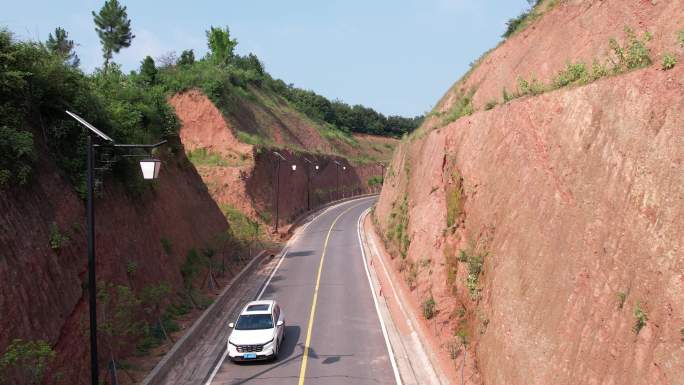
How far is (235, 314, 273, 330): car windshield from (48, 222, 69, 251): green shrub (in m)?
6.16

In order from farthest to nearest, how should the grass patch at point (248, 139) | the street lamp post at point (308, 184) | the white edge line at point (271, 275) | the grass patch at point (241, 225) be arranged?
the street lamp post at point (308, 184)
the grass patch at point (248, 139)
the grass patch at point (241, 225)
the white edge line at point (271, 275)

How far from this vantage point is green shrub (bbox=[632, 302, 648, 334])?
9.05 metres

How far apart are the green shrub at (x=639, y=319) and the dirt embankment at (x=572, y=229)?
0.10ft

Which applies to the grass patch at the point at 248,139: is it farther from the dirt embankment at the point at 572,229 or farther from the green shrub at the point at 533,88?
the green shrub at the point at 533,88

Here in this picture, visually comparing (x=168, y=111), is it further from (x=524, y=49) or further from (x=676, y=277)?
(x=676, y=277)

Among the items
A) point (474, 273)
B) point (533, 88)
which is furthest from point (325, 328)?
point (533, 88)

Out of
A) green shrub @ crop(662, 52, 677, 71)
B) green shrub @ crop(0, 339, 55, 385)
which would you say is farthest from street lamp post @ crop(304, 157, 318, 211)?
green shrub @ crop(662, 52, 677, 71)

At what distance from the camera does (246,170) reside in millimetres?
49969

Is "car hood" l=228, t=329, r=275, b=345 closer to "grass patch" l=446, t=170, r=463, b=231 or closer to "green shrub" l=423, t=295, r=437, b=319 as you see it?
"green shrub" l=423, t=295, r=437, b=319

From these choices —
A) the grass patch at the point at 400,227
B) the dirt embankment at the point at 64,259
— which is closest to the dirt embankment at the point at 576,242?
the grass patch at the point at 400,227

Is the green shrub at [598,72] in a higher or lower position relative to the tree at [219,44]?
lower

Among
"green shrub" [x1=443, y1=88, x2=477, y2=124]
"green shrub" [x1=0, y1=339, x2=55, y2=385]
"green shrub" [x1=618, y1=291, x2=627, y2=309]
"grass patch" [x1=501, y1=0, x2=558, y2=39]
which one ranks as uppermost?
"grass patch" [x1=501, y1=0, x2=558, y2=39]

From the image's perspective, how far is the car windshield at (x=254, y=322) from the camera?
1728 centimetres

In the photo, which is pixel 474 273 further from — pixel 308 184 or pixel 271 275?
pixel 308 184
